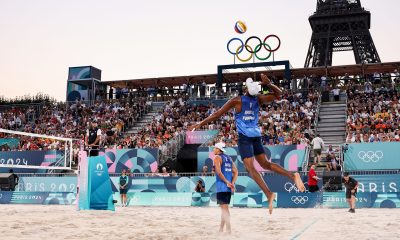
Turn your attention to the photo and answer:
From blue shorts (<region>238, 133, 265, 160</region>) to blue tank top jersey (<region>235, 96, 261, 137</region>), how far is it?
69 millimetres

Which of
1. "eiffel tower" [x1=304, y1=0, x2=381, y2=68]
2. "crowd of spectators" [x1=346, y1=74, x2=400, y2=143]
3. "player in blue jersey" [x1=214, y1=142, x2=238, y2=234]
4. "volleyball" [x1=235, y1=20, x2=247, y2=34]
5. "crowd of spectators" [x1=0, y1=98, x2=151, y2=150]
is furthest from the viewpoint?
"eiffel tower" [x1=304, y1=0, x2=381, y2=68]

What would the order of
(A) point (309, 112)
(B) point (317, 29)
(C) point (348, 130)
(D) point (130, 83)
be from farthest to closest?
1. (B) point (317, 29)
2. (D) point (130, 83)
3. (A) point (309, 112)
4. (C) point (348, 130)

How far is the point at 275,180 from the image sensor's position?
20609mm

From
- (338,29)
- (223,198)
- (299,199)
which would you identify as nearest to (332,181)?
(299,199)

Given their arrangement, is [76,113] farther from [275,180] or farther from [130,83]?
[275,180]

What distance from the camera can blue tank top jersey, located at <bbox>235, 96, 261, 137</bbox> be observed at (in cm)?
771

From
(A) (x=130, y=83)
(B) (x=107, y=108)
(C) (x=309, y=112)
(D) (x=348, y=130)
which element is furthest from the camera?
(A) (x=130, y=83)

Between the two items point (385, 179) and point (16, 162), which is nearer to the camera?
point (385, 179)

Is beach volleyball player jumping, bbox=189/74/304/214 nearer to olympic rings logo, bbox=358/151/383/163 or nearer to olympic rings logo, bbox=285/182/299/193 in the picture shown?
olympic rings logo, bbox=285/182/299/193

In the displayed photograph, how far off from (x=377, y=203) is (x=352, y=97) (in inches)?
443

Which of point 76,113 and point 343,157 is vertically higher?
point 76,113

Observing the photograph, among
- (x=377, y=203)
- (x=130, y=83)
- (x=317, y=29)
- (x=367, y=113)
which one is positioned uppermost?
(x=317, y=29)

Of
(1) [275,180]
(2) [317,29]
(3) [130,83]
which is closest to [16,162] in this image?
(3) [130,83]

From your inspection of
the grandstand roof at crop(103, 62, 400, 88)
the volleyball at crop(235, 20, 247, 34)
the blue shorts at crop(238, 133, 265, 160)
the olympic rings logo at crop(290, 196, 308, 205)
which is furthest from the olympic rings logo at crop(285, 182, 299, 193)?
the volleyball at crop(235, 20, 247, 34)
